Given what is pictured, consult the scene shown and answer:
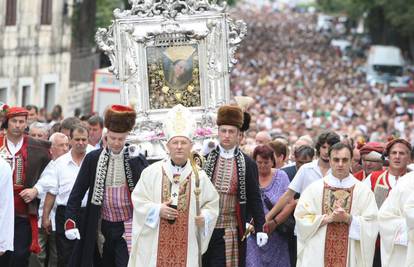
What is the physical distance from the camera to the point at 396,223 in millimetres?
12805

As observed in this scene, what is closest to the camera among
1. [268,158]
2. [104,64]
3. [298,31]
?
[268,158]

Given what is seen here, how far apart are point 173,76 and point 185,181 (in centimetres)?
476

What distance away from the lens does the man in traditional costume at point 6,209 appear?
41.7ft

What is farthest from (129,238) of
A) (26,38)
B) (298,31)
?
(298,31)

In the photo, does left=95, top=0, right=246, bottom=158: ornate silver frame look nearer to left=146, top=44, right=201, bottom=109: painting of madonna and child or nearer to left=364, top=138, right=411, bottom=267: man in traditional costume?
left=146, top=44, right=201, bottom=109: painting of madonna and child

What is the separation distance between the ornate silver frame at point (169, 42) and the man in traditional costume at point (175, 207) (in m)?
4.35

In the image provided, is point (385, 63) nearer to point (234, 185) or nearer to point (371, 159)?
point (371, 159)

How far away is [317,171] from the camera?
1451 centimetres

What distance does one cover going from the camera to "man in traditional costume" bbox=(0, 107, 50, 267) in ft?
45.9

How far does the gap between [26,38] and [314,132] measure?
1025 cm

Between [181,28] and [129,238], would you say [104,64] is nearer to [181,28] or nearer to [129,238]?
[181,28]

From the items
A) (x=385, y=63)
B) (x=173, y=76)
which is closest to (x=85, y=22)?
(x=385, y=63)

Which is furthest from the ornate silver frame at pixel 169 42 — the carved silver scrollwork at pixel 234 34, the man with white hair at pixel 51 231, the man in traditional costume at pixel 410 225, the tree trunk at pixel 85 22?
the tree trunk at pixel 85 22

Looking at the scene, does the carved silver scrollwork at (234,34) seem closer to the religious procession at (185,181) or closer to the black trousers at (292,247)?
the religious procession at (185,181)
